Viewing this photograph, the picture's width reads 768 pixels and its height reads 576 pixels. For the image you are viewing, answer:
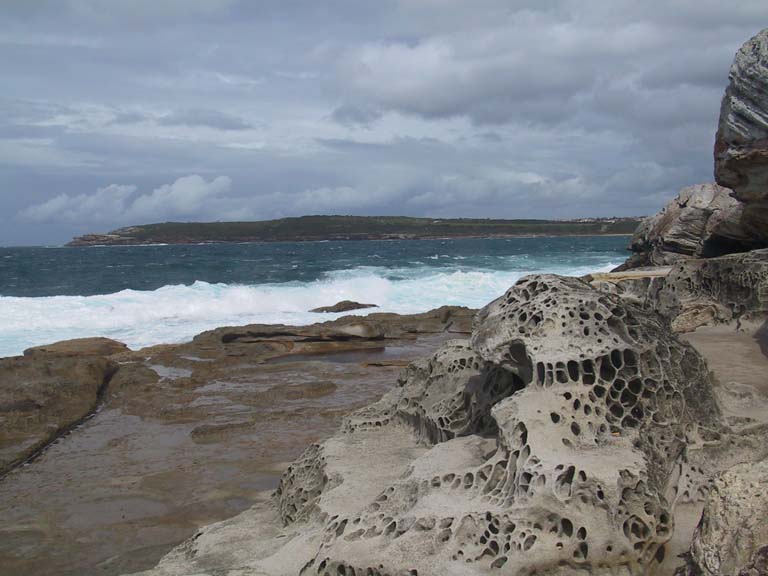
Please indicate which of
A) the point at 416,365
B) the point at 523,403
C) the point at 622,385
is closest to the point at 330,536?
the point at 523,403

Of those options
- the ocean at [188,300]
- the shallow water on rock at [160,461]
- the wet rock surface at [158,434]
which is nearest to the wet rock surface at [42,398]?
the wet rock surface at [158,434]

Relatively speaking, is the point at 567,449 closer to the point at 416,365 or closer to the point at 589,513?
the point at 589,513

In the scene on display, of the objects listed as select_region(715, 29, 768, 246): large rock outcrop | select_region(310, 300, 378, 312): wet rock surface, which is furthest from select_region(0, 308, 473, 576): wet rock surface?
select_region(310, 300, 378, 312): wet rock surface

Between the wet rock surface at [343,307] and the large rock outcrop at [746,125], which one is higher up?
the large rock outcrop at [746,125]

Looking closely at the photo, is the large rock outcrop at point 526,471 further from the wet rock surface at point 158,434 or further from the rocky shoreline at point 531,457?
the wet rock surface at point 158,434

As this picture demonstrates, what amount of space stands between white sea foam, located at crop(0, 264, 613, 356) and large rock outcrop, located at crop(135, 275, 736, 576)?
38.9 feet

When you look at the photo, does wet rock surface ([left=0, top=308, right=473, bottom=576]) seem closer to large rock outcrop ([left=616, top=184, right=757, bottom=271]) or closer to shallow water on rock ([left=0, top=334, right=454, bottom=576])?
shallow water on rock ([left=0, top=334, right=454, bottom=576])

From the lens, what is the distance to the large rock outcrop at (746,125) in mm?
5867

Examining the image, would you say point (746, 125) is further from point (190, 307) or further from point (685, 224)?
point (190, 307)

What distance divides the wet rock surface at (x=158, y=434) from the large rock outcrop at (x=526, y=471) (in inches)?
47.3

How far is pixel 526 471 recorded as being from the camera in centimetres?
324

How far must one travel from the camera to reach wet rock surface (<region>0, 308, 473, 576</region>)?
18.0ft

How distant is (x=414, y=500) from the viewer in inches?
138

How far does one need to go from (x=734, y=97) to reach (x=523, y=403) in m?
3.96
